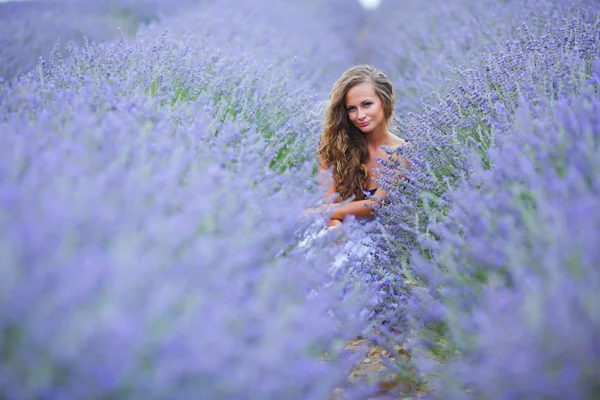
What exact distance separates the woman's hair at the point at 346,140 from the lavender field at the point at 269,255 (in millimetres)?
363

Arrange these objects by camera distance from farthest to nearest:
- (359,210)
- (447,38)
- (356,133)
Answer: (447,38)
(356,133)
(359,210)

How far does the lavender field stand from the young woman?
12.8 inches

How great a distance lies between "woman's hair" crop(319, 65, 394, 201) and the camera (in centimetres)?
315

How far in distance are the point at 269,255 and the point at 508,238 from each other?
74 cm

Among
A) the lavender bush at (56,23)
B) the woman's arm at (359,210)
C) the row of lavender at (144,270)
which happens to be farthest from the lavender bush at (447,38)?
the lavender bush at (56,23)

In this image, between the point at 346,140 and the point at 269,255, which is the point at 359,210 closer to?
the point at 346,140

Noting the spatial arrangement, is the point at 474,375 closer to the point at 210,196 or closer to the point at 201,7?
the point at 210,196

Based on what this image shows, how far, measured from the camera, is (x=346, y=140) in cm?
318

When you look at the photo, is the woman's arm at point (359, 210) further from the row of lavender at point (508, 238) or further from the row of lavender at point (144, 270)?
the row of lavender at point (144, 270)

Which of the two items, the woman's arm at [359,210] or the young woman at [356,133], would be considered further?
the young woman at [356,133]

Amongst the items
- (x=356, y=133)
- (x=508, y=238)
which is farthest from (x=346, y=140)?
(x=508, y=238)

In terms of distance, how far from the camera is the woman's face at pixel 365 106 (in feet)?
10.1

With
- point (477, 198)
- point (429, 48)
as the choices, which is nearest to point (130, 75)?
point (477, 198)

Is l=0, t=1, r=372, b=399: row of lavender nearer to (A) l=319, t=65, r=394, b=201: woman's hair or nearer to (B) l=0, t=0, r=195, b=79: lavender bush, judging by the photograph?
(A) l=319, t=65, r=394, b=201: woman's hair
